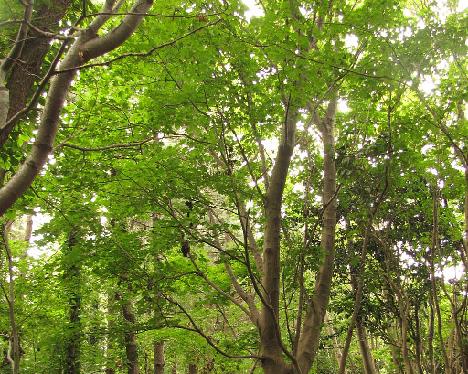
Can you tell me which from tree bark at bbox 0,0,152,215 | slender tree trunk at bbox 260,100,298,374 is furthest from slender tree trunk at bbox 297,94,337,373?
tree bark at bbox 0,0,152,215

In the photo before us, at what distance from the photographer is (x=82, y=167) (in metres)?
5.38

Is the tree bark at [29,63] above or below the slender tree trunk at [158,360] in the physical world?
above

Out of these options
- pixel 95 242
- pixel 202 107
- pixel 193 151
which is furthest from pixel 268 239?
pixel 95 242

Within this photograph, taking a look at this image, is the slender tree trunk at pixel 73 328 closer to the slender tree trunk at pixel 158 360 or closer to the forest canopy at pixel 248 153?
the forest canopy at pixel 248 153

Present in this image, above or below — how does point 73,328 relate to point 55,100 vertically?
below

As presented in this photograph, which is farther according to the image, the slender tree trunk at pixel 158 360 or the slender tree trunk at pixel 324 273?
the slender tree trunk at pixel 158 360

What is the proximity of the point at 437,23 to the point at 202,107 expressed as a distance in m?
3.65

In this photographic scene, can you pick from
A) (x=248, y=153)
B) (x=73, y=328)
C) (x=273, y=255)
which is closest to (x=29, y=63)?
(x=248, y=153)

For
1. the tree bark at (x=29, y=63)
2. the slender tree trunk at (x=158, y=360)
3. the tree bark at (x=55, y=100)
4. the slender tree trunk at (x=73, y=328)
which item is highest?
the tree bark at (x=29, y=63)

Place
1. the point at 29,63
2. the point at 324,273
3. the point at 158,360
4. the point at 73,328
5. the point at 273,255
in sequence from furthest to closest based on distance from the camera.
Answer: the point at 158,360, the point at 73,328, the point at 324,273, the point at 273,255, the point at 29,63

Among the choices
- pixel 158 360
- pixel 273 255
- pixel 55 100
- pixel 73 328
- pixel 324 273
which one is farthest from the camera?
pixel 158 360

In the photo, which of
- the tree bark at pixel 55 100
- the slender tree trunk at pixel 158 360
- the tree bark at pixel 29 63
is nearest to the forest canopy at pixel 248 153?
the tree bark at pixel 29 63

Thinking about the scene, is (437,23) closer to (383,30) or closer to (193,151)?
(383,30)

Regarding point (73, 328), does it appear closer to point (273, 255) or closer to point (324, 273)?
point (273, 255)
